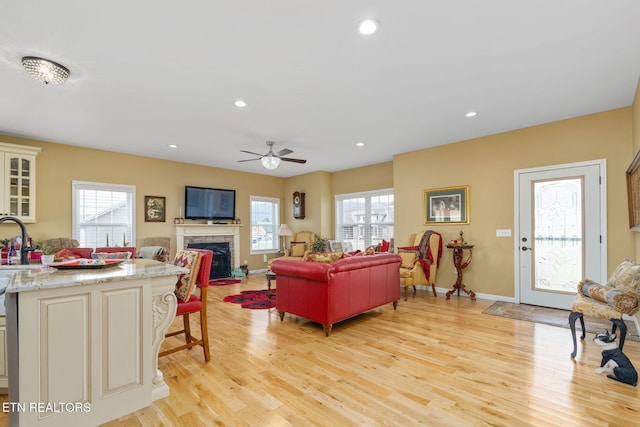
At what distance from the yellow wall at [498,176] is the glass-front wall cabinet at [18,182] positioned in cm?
627

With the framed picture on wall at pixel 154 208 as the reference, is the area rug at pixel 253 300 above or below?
below

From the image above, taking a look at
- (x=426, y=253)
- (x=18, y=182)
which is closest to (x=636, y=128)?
(x=426, y=253)

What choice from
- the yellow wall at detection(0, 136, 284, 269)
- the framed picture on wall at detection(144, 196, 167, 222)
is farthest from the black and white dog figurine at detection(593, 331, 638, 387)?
the framed picture on wall at detection(144, 196, 167, 222)

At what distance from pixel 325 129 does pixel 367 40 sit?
2.22 m

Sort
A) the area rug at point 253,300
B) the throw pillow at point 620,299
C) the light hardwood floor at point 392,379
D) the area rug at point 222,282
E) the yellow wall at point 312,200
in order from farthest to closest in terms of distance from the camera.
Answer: the yellow wall at point 312,200 → the area rug at point 222,282 → the area rug at point 253,300 → the throw pillow at point 620,299 → the light hardwood floor at point 392,379

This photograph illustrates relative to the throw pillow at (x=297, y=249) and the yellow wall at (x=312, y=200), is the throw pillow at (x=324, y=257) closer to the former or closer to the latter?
the throw pillow at (x=297, y=249)

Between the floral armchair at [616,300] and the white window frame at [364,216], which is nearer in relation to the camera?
the floral armchair at [616,300]

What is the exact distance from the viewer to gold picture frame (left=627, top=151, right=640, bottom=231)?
3.13 meters

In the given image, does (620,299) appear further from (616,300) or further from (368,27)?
(368,27)

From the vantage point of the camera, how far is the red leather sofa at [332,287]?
11.1ft

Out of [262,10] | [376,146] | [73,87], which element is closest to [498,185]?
[376,146]

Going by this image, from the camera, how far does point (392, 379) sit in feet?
7.93

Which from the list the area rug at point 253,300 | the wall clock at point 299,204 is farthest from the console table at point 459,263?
the wall clock at point 299,204

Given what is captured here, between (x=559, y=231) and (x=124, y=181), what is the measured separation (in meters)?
7.49
